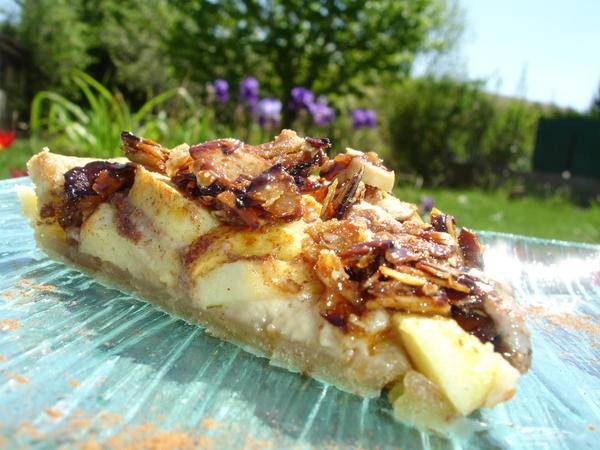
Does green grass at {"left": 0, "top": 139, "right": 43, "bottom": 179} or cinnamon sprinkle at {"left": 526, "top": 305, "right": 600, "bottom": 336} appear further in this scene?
green grass at {"left": 0, "top": 139, "right": 43, "bottom": 179}

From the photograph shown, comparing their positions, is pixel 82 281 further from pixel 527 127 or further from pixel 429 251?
pixel 527 127

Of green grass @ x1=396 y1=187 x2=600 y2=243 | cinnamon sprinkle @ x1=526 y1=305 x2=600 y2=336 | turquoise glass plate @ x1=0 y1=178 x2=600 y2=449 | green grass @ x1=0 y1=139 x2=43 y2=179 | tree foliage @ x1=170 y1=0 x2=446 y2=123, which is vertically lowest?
green grass @ x1=396 y1=187 x2=600 y2=243

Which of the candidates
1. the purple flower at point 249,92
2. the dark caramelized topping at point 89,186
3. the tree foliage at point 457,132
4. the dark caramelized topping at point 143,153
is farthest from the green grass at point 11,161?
the tree foliage at point 457,132

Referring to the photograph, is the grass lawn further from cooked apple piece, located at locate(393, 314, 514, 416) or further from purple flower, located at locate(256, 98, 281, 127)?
cooked apple piece, located at locate(393, 314, 514, 416)

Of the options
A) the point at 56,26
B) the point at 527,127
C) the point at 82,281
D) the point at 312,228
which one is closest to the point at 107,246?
the point at 82,281

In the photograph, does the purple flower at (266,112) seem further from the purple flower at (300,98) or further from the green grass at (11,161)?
the green grass at (11,161)

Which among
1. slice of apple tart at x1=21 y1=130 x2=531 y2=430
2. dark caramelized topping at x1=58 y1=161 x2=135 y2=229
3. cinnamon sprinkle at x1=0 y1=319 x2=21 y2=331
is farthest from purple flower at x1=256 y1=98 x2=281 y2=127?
cinnamon sprinkle at x1=0 y1=319 x2=21 y2=331

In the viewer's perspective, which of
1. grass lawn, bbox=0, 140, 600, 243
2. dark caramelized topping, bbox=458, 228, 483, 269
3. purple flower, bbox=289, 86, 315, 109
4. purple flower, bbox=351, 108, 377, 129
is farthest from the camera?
purple flower, bbox=351, 108, 377, 129
